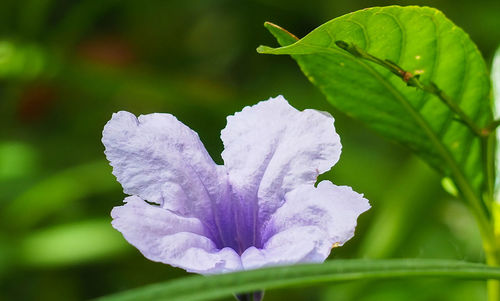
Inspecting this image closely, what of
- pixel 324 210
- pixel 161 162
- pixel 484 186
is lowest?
pixel 484 186

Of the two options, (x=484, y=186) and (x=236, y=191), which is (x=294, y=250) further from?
(x=484, y=186)

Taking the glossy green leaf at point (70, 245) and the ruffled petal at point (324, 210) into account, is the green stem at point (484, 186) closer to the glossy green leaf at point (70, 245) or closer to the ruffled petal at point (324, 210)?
the ruffled petal at point (324, 210)

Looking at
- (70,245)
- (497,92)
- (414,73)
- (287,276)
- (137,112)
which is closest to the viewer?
Result: (287,276)

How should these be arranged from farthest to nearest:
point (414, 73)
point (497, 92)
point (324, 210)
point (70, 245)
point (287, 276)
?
1. point (70, 245)
2. point (497, 92)
3. point (414, 73)
4. point (324, 210)
5. point (287, 276)

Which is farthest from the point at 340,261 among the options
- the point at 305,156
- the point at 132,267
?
the point at 132,267

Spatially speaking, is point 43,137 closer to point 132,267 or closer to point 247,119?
point 132,267

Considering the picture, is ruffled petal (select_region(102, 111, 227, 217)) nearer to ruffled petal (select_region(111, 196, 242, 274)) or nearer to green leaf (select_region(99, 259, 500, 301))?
ruffled petal (select_region(111, 196, 242, 274))

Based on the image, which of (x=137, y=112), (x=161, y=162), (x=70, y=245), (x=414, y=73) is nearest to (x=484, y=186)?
(x=414, y=73)

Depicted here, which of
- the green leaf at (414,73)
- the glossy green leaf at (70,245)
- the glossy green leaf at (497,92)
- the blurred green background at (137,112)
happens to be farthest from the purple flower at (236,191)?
the glossy green leaf at (70,245)
